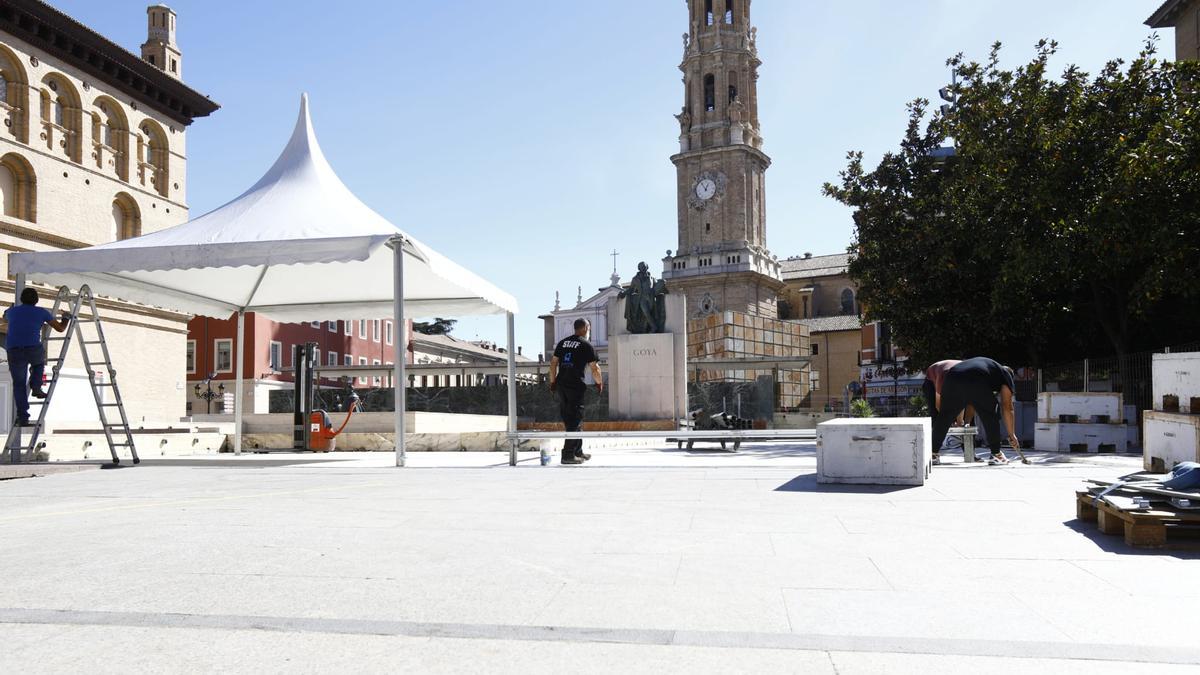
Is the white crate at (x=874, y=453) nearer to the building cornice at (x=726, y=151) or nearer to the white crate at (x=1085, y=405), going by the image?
the white crate at (x=1085, y=405)

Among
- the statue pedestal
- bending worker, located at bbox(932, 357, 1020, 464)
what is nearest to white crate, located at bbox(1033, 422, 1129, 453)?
bending worker, located at bbox(932, 357, 1020, 464)

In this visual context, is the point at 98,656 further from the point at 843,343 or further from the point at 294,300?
the point at 843,343

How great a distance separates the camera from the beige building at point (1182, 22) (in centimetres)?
3528

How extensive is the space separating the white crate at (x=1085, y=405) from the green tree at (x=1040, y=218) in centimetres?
273

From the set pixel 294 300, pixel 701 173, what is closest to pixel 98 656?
pixel 294 300

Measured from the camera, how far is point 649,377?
25.1 m

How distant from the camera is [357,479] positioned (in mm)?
9875

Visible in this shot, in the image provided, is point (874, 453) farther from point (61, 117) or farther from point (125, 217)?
point (125, 217)

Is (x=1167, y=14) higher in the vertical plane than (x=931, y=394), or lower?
higher

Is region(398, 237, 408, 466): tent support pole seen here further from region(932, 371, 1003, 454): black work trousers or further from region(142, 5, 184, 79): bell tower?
region(142, 5, 184, 79): bell tower

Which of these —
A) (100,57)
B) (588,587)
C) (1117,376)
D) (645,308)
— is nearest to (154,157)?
(100,57)

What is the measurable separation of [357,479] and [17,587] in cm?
591

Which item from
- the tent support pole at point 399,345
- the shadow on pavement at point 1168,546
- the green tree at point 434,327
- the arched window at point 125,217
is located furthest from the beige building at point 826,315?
the shadow on pavement at point 1168,546

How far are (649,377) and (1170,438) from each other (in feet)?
51.8
